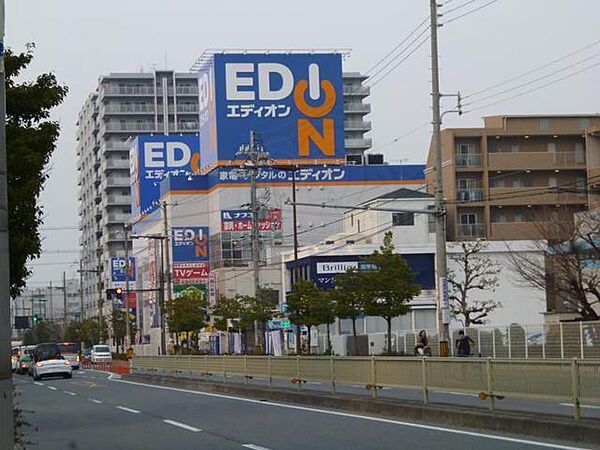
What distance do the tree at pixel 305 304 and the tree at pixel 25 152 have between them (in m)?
38.2

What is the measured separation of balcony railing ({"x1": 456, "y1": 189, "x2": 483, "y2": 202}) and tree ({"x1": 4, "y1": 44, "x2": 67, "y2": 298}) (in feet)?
226

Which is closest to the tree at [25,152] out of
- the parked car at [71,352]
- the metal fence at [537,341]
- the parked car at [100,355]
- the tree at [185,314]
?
the metal fence at [537,341]

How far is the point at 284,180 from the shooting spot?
93.1 metres

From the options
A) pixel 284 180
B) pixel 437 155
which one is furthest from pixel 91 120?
pixel 437 155

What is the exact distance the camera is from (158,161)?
367 feet

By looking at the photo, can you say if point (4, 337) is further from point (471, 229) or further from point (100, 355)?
point (100, 355)

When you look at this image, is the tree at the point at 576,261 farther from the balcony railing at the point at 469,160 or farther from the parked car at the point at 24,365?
the parked car at the point at 24,365

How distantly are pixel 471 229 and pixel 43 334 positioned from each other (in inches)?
3680

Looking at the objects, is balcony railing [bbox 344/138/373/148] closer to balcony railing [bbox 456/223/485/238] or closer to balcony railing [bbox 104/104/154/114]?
balcony railing [bbox 104/104/154/114]

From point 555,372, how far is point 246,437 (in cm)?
517

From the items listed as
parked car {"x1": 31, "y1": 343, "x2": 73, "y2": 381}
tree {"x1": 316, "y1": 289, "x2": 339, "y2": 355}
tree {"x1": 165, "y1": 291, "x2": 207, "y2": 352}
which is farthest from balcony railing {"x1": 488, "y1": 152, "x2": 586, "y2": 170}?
parked car {"x1": 31, "y1": 343, "x2": 73, "y2": 381}

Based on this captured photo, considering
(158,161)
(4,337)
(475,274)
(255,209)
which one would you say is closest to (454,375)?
(4,337)

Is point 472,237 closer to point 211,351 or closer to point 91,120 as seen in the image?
point 211,351

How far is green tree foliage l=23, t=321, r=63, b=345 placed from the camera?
6250 inches
